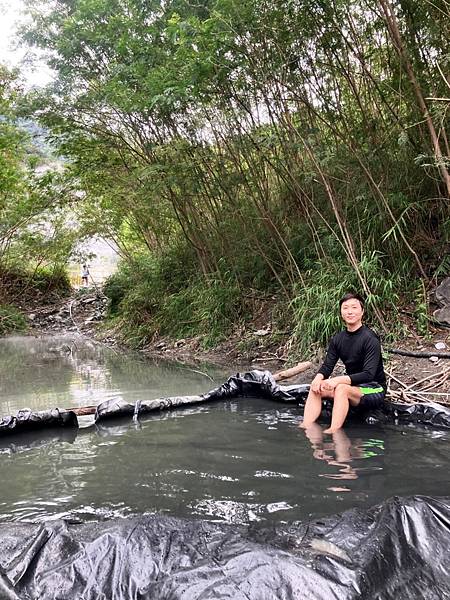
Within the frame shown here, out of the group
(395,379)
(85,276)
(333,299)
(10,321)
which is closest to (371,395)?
(395,379)

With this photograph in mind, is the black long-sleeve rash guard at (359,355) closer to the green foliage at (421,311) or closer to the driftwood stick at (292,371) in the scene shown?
the driftwood stick at (292,371)

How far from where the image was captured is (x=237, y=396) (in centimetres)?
436

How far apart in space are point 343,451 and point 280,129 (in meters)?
3.95

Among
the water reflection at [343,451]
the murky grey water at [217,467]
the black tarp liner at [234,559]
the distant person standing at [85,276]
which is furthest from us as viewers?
the distant person standing at [85,276]

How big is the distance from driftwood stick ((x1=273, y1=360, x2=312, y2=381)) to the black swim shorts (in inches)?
56.7

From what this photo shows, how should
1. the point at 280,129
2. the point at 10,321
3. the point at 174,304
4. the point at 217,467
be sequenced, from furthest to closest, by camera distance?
the point at 10,321 < the point at 174,304 < the point at 280,129 < the point at 217,467

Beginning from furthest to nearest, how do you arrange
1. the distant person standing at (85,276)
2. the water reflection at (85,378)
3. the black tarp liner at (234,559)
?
the distant person standing at (85,276) → the water reflection at (85,378) → the black tarp liner at (234,559)

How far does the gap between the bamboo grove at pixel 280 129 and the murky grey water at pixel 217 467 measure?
6.73 feet

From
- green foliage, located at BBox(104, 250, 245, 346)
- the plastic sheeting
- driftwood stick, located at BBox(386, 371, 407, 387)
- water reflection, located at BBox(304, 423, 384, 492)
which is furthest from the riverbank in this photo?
the plastic sheeting

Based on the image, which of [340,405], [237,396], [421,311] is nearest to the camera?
[340,405]

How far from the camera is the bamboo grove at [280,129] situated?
15.3 feet

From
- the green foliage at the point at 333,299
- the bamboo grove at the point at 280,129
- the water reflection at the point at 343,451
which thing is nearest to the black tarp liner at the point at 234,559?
the water reflection at the point at 343,451

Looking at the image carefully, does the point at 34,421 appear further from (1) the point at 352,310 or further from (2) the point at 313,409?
(1) the point at 352,310

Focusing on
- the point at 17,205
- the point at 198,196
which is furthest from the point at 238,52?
the point at 17,205
